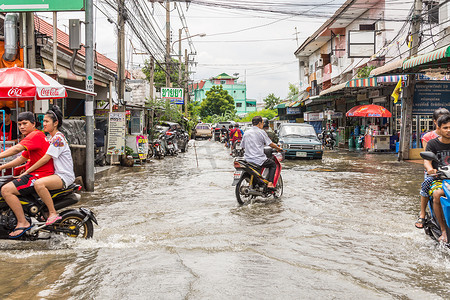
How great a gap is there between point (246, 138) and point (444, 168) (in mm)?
4317

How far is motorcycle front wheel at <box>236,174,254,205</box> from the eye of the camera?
8538 mm

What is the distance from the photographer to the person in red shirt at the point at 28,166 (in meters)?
5.27

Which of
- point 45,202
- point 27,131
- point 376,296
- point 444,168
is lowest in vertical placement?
point 376,296

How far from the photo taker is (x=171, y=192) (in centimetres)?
1049

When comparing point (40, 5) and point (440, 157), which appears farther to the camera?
point (40, 5)

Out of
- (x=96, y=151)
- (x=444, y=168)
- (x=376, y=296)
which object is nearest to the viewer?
(x=376, y=296)

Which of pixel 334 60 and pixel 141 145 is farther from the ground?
pixel 334 60


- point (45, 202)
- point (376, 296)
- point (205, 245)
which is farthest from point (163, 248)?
point (376, 296)

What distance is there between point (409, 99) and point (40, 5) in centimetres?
1361

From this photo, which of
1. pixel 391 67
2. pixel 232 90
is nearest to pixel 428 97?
pixel 391 67

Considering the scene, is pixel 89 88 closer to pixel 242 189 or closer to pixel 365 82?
pixel 242 189

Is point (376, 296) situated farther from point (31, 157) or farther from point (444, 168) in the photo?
point (31, 157)

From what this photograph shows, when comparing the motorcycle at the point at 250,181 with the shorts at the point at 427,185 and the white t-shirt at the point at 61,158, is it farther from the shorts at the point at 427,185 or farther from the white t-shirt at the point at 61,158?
the white t-shirt at the point at 61,158

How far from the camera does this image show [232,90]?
94.4m
